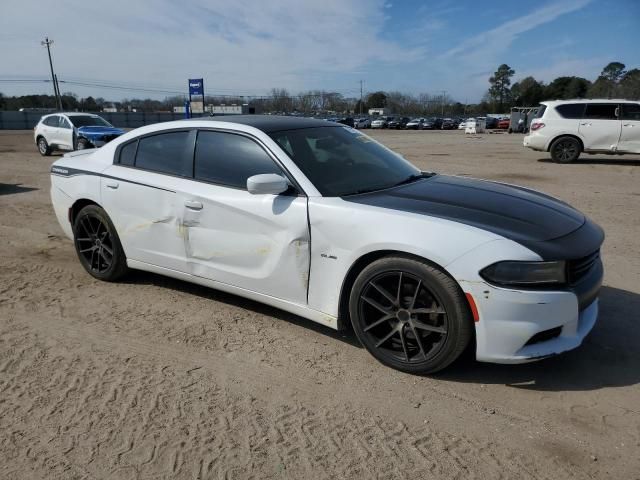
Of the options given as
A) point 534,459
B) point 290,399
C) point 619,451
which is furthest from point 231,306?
point 619,451

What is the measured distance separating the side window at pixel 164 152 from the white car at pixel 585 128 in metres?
13.7

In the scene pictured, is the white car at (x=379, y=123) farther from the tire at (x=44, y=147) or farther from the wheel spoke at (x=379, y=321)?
the wheel spoke at (x=379, y=321)

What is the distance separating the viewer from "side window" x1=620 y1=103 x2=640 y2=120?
556 inches

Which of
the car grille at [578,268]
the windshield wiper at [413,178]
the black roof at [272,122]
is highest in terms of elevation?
the black roof at [272,122]

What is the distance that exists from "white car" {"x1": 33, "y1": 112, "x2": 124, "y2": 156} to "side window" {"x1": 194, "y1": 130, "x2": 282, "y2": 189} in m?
14.2

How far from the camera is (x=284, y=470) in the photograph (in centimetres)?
231

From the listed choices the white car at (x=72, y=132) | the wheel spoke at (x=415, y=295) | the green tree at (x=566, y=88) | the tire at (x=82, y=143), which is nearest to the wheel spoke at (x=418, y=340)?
the wheel spoke at (x=415, y=295)

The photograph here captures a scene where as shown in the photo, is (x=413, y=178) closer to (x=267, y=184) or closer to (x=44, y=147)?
(x=267, y=184)

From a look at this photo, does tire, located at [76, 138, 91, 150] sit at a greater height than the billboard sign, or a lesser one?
lesser

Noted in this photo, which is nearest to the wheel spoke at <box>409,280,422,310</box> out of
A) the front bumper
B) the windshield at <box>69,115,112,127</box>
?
the front bumper

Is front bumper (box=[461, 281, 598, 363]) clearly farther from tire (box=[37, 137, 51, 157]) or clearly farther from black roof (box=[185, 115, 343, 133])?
tire (box=[37, 137, 51, 157])

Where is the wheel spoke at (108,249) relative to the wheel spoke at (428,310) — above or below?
below

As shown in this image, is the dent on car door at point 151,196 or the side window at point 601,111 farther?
the side window at point 601,111

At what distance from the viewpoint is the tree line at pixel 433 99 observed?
2719 inches
